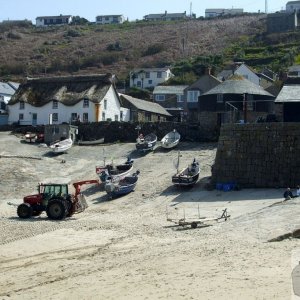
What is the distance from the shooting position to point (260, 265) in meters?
16.3

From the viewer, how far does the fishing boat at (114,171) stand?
37.9m

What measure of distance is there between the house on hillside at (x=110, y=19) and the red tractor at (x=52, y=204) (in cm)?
15442

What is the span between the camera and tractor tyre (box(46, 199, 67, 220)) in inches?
1164

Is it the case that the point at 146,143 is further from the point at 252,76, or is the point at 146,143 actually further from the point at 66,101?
the point at 252,76

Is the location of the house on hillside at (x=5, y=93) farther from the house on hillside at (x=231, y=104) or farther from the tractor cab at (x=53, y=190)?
the tractor cab at (x=53, y=190)

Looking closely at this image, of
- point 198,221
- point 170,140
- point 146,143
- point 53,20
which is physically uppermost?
point 53,20

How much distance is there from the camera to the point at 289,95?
40.1m

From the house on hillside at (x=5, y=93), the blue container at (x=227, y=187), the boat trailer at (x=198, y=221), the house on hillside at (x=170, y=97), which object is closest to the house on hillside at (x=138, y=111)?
the house on hillside at (x=170, y=97)

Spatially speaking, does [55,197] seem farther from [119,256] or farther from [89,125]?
[89,125]

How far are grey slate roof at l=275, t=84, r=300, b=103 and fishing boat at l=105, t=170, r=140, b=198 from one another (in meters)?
10.1

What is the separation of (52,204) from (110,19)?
158541 mm

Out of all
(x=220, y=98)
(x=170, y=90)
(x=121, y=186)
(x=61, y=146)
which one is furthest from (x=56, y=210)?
(x=170, y=90)

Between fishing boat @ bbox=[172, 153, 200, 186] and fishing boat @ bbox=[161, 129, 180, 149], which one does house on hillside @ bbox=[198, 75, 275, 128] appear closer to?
fishing boat @ bbox=[161, 129, 180, 149]

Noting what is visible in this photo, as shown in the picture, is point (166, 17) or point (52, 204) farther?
point (166, 17)
